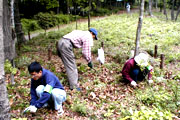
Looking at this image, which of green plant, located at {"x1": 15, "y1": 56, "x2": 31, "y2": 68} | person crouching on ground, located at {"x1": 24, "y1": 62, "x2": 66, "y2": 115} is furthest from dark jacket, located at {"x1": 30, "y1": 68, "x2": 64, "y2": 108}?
green plant, located at {"x1": 15, "y1": 56, "x2": 31, "y2": 68}

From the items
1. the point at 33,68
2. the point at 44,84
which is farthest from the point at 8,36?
the point at 33,68

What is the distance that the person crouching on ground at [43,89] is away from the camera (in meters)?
3.15

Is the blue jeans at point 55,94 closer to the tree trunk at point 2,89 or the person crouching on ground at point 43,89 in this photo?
the person crouching on ground at point 43,89

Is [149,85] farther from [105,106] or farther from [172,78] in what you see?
[105,106]

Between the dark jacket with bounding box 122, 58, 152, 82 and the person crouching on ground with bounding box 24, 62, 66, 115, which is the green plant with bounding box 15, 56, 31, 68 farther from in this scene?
the dark jacket with bounding box 122, 58, 152, 82

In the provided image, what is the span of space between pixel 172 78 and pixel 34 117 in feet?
14.1

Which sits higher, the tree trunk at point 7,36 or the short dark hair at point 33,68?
the tree trunk at point 7,36

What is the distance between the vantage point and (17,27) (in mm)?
9711

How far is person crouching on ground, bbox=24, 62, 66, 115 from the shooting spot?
3.15m

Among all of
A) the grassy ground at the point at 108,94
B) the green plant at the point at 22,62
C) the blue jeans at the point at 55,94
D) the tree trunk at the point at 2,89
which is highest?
the tree trunk at the point at 2,89

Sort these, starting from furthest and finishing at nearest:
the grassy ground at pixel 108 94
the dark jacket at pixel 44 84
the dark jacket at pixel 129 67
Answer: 1. the dark jacket at pixel 129 67
2. the grassy ground at pixel 108 94
3. the dark jacket at pixel 44 84

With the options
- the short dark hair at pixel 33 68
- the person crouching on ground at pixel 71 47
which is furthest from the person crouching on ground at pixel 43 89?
the person crouching on ground at pixel 71 47

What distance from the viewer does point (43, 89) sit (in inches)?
133

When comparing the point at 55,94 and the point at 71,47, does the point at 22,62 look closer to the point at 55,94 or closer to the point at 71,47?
the point at 71,47
